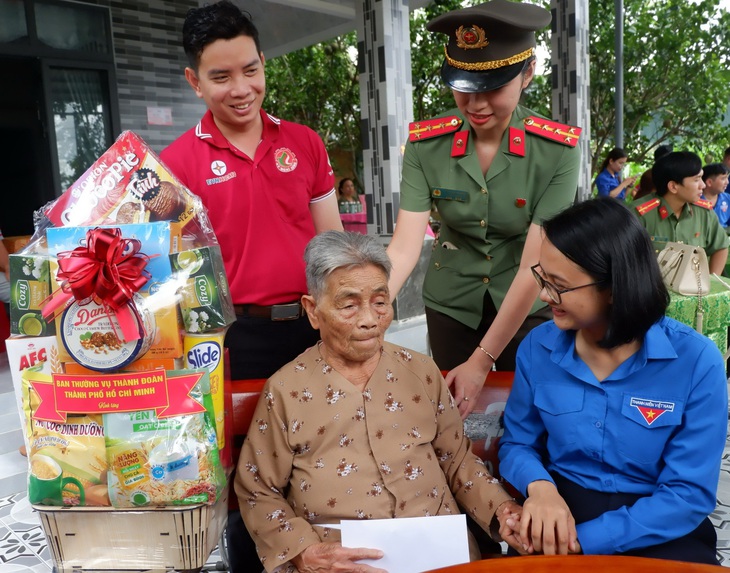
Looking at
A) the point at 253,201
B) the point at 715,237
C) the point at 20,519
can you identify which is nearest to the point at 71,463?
the point at 253,201

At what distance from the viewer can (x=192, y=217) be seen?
1.45 metres

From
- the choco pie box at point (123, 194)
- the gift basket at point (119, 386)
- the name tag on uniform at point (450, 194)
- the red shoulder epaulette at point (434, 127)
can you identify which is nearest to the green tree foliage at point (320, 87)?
the red shoulder epaulette at point (434, 127)

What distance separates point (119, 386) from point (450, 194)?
1193 millimetres

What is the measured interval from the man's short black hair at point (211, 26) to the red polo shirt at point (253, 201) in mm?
249

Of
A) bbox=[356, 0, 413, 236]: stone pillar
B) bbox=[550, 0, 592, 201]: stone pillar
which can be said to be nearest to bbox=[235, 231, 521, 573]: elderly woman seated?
bbox=[356, 0, 413, 236]: stone pillar

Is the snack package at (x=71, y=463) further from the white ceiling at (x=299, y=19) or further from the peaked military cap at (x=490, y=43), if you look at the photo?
the white ceiling at (x=299, y=19)

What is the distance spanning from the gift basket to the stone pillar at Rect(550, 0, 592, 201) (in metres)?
6.19

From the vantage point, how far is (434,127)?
82.4 inches

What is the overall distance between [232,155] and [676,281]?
263 cm

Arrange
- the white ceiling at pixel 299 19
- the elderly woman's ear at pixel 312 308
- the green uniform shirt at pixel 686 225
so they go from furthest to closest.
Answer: the white ceiling at pixel 299 19 < the green uniform shirt at pixel 686 225 < the elderly woman's ear at pixel 312 308

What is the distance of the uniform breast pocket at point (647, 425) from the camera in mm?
1392

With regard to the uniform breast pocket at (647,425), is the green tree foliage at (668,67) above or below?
above

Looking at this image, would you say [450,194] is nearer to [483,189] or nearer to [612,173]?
[483,189]

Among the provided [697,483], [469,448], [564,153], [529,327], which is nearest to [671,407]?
[697,483]
